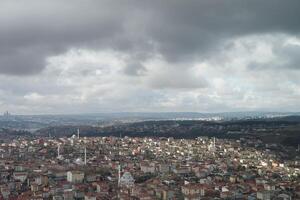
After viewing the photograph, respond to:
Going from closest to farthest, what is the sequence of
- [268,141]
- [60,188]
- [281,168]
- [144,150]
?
1. [60,188]
2. [281,168]
3. [144,150]
4. [268,141]

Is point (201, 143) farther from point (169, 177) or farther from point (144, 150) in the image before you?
point (169, 177)

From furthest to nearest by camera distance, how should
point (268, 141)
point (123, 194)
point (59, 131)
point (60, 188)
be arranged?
point (59, 131)
point (268, 141)
point (60, 188)
point (123, 194)

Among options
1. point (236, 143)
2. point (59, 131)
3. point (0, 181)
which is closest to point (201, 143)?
point (236, 143)

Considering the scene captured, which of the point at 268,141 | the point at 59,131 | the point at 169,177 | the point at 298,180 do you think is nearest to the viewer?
the point at 298,180

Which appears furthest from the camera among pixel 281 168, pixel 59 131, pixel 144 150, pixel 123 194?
pixel 59 131


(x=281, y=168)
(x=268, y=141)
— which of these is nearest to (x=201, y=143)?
(x=268, y=141)

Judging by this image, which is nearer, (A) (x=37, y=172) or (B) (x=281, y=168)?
Answer: (A) (x=37, y=172)

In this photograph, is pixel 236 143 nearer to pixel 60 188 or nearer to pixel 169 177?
pixel 169 177

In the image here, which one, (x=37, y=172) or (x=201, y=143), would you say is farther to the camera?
(x=201, y=143)
